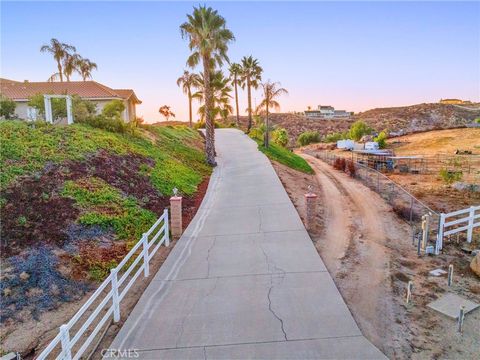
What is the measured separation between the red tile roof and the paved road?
23.7 metres

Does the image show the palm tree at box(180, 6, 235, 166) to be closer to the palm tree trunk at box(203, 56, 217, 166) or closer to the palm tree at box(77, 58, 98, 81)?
the palm tree trunk at box(203, 56, 217, 166)

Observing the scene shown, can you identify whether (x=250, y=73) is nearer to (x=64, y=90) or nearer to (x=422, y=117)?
(x=64, y=90)

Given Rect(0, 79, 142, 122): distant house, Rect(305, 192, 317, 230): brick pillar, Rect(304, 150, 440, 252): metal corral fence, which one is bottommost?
Rect(304, 150, 440, 252): metal corral fence

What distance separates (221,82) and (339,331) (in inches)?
903

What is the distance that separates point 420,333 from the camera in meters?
7.49

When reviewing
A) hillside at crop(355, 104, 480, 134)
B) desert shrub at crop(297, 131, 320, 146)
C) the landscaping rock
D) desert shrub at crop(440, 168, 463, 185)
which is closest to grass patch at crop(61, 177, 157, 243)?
the landscaping rock

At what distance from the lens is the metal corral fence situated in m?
14.3

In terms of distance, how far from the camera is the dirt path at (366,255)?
764 centimetres

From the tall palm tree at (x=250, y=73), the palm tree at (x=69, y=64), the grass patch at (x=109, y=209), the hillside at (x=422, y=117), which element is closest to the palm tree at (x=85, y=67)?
the palm tree at (x=69, y=64)

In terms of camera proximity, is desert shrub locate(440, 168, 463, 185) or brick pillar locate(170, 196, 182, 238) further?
desert shrub locate(440, 168, 463, 185)

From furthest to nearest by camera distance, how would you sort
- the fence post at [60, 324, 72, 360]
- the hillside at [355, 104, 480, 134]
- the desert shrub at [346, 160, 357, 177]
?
1. the hillside at [355, 104, 480, 134]
2. the desert shrub at [346, 160, 357, 177]
3. the fence post at [60, 324, 72, 360]

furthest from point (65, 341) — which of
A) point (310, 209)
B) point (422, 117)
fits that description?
point (422, 117)

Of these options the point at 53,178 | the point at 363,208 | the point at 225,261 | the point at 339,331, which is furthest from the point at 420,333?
the point at 53,178

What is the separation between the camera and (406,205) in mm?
20000
